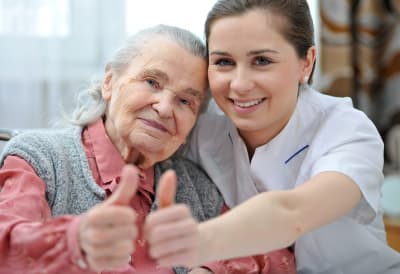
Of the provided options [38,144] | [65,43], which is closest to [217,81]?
[38,144]

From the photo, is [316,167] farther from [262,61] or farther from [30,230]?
[30,230]

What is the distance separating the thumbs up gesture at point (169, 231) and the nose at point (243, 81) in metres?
0.44

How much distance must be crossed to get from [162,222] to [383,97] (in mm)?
2228

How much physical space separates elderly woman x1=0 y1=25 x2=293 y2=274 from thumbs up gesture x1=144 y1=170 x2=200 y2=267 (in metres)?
0.20

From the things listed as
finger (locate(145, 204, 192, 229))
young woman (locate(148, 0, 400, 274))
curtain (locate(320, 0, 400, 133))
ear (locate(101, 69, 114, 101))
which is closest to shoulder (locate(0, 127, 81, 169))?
ear (locate(101, 69, 114, 101))

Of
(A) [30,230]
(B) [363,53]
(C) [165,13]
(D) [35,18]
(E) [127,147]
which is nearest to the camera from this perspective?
(A) [30,230]

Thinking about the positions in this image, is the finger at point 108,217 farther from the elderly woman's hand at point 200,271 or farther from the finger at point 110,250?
the elderly woman's hand at point 200,271

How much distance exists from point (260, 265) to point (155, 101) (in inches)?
16.3

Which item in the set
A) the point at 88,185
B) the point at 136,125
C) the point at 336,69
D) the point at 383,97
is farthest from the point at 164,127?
the point at 383,97

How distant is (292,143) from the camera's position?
1.27 meters

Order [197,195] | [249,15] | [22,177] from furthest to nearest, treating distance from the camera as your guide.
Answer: [197,195], [249,15], [22,177]

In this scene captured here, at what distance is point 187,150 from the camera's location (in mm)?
1404

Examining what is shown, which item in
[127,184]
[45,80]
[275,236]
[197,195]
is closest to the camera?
[127,184]

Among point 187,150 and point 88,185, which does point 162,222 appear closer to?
point 88,185
